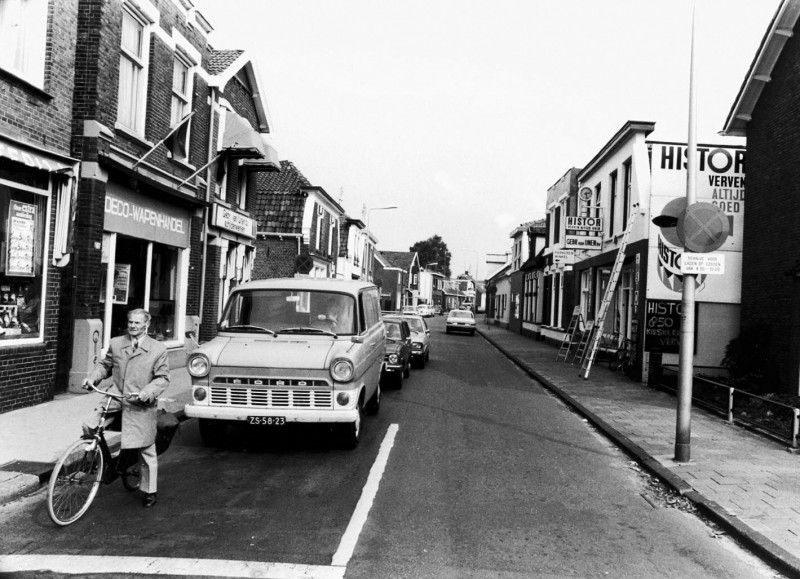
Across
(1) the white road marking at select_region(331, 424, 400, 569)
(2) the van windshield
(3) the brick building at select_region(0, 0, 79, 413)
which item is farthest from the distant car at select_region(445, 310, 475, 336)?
(1) the white road marking at select_region(331, 424, 400, 569)

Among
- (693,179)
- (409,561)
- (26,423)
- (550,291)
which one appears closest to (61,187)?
(26,423)

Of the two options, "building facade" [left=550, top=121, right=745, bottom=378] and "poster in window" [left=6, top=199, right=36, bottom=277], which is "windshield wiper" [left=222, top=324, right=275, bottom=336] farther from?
"building facade" [left=550, top=121, right=745, bottom=378]

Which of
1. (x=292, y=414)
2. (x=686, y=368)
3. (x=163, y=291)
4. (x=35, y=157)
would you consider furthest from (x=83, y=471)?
(x=163, y=291)

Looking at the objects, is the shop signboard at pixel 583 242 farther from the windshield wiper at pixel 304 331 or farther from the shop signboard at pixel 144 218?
the windshield wiper at pixel 304 331

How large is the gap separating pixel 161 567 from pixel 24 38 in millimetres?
8406

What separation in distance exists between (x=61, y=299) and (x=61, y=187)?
1783 mm

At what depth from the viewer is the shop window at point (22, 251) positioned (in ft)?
29.2

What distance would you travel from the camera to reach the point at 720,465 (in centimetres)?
749

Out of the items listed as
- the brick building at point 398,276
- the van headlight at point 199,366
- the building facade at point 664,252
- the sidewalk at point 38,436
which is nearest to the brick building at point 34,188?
A: the sidewalk at point 38,436

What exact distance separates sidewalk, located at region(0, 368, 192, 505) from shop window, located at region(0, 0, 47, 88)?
15.3 feet

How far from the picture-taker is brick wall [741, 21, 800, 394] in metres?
11.9

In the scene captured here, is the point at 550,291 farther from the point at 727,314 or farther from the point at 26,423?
the point at 26,423

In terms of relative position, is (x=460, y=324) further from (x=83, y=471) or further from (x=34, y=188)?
(x=83, y=471)

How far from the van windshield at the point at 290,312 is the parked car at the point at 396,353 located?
476 centimetres
